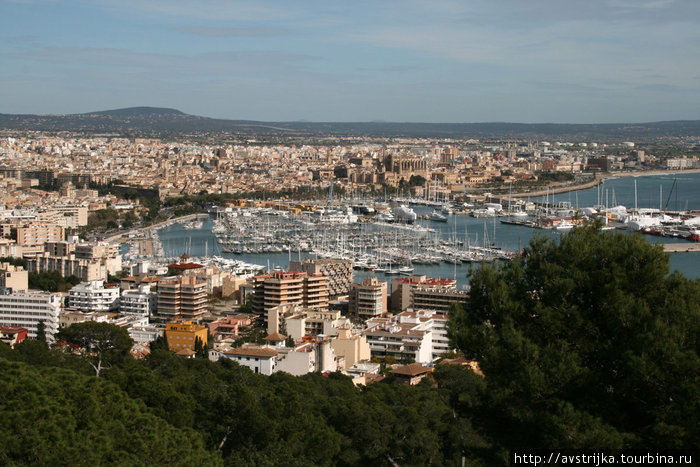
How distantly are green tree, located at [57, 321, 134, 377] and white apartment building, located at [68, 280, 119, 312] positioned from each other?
257 centimetres

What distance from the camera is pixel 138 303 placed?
8.69 meters

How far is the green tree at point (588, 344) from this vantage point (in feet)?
6.52

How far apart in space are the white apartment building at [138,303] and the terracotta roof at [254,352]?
2.33 metres

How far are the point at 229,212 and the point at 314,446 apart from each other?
17.1m

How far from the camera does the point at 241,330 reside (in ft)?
26.0

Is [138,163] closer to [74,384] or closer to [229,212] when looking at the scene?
[229,212]

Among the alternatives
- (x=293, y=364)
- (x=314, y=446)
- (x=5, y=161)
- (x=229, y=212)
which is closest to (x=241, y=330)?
(x=293, y=364)

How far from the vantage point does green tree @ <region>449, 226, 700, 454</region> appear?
6.52 feet

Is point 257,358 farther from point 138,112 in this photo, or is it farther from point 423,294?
point 138,112

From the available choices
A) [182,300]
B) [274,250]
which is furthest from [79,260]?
[274,250]

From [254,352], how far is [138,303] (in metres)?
2.66

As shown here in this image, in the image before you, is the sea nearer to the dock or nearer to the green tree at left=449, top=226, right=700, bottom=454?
the dock

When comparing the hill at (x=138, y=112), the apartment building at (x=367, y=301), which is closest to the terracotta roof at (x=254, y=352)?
the apartment building at (x=367, y=301)

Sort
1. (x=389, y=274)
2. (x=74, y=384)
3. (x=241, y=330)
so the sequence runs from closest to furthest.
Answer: (x=74, y=384) → (x=241, y=330) → (x=389, y=274)
